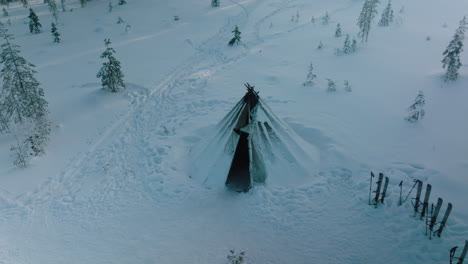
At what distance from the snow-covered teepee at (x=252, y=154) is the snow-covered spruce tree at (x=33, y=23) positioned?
20.0 m

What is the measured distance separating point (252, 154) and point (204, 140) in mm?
2119

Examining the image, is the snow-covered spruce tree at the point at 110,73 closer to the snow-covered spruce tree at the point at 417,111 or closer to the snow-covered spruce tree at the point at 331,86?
the snow-covered spruce tree at the point at 331,86

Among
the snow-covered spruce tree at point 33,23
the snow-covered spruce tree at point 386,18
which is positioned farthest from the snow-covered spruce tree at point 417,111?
the snow-covered spruce tree at point 33,23

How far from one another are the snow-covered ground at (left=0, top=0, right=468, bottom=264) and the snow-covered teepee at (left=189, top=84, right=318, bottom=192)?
0.34 meters

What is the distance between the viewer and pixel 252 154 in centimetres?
877

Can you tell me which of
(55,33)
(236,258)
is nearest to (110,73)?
(55,33)

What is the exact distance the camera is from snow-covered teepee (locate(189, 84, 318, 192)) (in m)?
8.85

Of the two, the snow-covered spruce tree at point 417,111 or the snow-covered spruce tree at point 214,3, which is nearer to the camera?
the snow-covered spruce tree at point 417,111

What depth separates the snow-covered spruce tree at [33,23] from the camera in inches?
880

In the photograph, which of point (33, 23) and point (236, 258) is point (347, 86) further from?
point (33, 23)

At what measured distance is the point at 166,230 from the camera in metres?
7.88

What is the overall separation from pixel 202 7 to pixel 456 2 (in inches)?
768

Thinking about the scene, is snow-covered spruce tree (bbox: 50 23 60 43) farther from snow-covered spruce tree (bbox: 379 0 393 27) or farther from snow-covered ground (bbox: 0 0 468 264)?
snow-covered spruce tree (bbox: 379 0 393 27)

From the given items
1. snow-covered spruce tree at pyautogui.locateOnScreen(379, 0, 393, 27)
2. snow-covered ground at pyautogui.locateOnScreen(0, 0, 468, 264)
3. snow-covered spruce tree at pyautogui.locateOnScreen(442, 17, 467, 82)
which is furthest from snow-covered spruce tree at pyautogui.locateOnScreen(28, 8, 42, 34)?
snow-covered spruce tree at pyautogui.locateOnScreen(442, 17, 467, 82)
